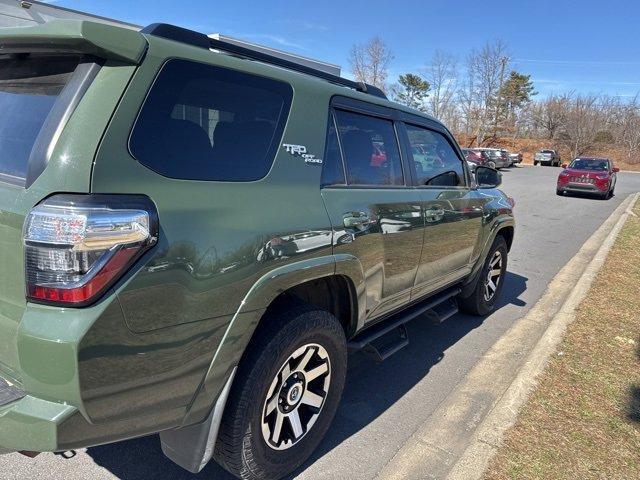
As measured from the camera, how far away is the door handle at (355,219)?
2.47 metres

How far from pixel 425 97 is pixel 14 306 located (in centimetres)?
5844

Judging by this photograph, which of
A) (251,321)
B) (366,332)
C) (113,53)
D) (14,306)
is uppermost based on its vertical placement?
(113,53)

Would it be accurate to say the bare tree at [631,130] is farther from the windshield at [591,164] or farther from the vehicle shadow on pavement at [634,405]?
the vehicle shadow on pavement at [634,405]

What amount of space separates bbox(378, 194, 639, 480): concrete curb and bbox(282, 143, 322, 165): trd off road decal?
68.9 inches

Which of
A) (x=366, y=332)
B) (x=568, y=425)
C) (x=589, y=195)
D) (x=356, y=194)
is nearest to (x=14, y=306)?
(x=356, y=194)

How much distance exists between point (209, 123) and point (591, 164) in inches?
842

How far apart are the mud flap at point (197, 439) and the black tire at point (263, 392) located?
8cm

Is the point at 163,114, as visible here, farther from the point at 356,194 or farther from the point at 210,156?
the point at 356,194

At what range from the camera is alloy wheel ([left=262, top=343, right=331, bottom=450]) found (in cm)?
224

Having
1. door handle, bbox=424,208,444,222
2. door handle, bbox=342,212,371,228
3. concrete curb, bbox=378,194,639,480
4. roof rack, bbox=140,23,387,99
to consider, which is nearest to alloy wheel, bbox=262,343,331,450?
concrete curb, bbox=378,194,639,480

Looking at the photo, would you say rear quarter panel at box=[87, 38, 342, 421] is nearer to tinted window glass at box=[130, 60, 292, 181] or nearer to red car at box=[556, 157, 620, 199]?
tinted window glass at box=[130, 60, 292, 181]

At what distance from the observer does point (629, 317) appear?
494cm

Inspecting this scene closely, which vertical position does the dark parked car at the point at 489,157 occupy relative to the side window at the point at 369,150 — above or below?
above

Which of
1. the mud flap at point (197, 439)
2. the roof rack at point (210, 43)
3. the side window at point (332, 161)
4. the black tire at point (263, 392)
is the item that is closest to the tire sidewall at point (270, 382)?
the black tire at point (263, 392)
